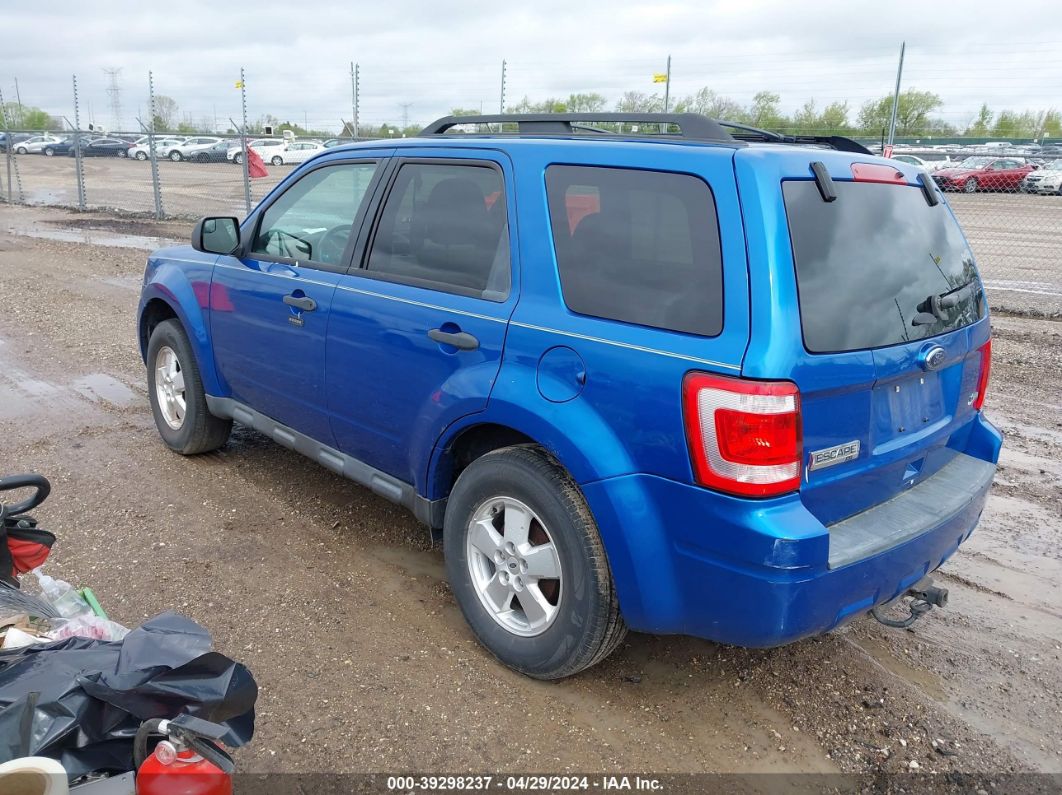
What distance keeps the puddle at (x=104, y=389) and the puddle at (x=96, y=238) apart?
8141mm

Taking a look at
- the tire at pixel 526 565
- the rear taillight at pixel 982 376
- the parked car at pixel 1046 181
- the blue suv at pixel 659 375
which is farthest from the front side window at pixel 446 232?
the parked car at pixel 1046 181

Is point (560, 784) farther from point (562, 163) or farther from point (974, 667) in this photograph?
point (562, 163)

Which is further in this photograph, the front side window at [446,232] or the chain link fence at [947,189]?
the chain link fence at [947,189]

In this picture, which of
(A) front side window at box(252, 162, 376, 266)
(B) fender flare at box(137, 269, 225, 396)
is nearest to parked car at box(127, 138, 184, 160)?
(B) fender flare at box(137, 269, 225, 396)

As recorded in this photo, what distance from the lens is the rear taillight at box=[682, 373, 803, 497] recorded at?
96.4 inches

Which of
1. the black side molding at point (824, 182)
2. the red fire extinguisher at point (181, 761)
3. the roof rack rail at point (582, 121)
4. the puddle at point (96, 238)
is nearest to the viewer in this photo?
the red fire extinguisher at point (181, 761)

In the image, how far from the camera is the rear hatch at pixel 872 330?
102 inches

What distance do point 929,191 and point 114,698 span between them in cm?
314

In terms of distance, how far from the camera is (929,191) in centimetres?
323

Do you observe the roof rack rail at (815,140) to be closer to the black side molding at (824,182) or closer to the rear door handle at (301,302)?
the black side molding at (824,182)

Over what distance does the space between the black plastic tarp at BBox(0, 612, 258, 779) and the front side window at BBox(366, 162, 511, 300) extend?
1656 mm

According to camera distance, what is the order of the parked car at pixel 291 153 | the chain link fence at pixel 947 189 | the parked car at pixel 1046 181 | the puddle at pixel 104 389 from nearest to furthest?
the puddle at pixel 104 389 → the chain link fence at pixel 947 189 → the parked car at pixel 1046 181 → the parked car at pixel 291 153

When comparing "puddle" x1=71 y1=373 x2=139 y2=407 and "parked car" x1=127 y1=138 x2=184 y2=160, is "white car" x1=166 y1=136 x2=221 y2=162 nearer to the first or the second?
"parked car" x1=127 y1=138 x2=184 y2=160

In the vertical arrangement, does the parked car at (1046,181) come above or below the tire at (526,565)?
above
